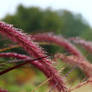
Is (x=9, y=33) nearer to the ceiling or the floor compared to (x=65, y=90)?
nearer to the ceiling

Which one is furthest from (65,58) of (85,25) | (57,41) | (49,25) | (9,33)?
(85,25)

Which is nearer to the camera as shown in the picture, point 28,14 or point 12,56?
point 12,56

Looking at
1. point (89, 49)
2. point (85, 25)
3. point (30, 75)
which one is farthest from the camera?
point (85, 25)

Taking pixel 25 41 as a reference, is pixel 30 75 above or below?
below

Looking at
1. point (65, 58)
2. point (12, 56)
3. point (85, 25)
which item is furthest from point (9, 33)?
point (85, 25)

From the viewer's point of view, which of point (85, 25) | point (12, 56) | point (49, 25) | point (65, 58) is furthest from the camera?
point (85, 25)

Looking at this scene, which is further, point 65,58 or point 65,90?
point 65,58

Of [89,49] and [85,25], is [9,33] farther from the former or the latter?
[85,25]

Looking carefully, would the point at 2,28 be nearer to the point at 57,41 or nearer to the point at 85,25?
the point at 57,41

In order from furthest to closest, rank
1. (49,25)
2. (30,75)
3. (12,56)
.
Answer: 1. (49,25)
2. (30,75)
3. (12,56)
